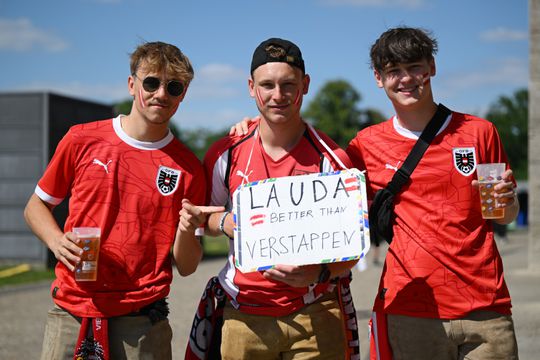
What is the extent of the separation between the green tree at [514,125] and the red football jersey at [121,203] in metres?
64.4

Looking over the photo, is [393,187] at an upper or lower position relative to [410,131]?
lower

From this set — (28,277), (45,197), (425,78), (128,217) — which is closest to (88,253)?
(128,217)

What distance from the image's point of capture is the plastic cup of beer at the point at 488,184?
11.5 feet

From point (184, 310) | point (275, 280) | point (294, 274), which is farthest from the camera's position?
point (184, 310)

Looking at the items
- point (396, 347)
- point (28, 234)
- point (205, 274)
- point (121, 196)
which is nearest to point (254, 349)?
point (396, 347)

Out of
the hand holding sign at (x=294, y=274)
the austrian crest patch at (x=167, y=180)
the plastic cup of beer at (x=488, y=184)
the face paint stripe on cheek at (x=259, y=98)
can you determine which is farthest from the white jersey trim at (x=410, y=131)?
the austrian crest patch at (x=167, y=180)

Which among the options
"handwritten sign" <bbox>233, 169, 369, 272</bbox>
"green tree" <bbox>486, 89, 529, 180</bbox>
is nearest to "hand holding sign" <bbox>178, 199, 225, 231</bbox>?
"handwritten sign" <bbox>233, 169, 369, 272</bbox>

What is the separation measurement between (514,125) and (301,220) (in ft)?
252

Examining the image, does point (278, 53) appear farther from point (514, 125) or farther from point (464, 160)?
point (514, 125)

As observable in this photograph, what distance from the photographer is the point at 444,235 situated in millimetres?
3566

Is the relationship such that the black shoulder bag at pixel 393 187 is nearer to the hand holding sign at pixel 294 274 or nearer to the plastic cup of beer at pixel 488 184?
the plastic cup of beer at pixel 488 184

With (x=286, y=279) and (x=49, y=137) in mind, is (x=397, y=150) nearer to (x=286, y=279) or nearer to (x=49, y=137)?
(x=286, y=279)

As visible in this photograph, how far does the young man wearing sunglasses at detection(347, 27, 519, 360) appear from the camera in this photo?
3.54 metres

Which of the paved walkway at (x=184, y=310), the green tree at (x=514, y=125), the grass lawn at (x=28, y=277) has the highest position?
the green tree at (x=514, y=125)
